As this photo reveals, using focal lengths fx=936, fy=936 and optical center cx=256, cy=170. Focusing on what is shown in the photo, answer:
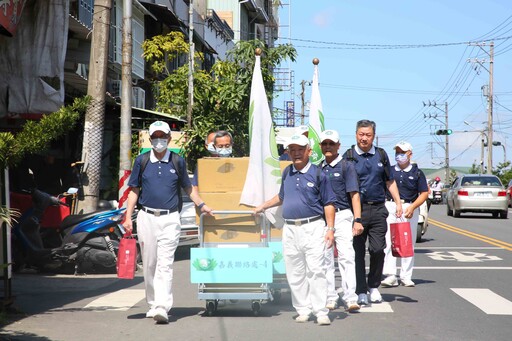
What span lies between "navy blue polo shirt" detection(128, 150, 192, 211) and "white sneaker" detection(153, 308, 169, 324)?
1062 millimetres

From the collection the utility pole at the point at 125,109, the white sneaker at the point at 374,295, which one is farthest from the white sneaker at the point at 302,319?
the utility pole at the point at 125,109

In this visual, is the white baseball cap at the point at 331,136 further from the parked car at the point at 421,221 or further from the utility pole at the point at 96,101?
the parked car at the point at 421,221

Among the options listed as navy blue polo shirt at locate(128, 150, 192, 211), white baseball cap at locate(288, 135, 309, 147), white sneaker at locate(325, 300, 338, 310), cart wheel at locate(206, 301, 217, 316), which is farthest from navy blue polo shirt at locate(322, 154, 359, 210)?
cart wheel at locate(206, 301, 217, 316)

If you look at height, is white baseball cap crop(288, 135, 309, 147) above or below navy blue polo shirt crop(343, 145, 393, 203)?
above

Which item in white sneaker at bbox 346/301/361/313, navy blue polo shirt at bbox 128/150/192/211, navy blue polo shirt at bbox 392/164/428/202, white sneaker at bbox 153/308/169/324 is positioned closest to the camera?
white sneaker at bbox 153/308/169/324

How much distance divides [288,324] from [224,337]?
3.40 ft

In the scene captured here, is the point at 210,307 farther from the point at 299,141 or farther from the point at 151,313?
the point at 299,141

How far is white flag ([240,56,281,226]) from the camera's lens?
9.98 meters

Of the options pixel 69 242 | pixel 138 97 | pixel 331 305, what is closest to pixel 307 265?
pixel 331 305

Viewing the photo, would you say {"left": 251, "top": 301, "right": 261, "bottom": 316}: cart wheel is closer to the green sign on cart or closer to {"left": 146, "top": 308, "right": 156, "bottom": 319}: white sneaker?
the green sign on cart

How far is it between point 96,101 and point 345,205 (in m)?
A: 7.47

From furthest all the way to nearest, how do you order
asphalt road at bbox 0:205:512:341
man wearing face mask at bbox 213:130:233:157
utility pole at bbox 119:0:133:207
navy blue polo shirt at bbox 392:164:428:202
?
utility pole at bbox 119:0:133:207 → navy blue polo shirt at bbox 392:164:428:202 → man wearing face mask at bbox 213:130:233:157 → asphalt road at bbox 0:205:512:341

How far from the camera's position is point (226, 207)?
32.8ft

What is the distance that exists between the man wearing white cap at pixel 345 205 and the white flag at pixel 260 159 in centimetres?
59
